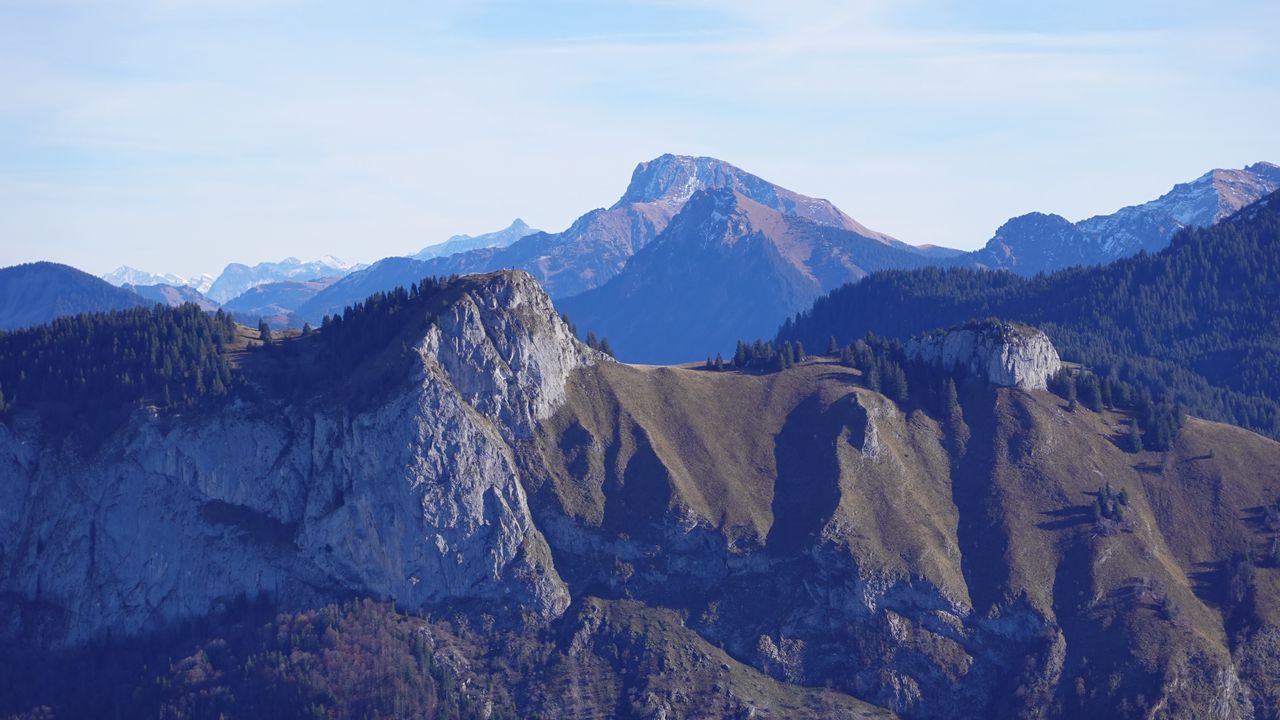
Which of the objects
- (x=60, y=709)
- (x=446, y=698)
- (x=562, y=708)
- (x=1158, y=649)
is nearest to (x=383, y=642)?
(x=446, y=698)

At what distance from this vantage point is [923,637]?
198 metres

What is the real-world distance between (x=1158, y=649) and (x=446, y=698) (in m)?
101

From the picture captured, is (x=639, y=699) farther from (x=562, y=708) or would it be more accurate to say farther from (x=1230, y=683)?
(x=1230, y=683)

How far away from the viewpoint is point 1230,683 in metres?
184

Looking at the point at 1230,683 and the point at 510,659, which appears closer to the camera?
the point at 1230,683

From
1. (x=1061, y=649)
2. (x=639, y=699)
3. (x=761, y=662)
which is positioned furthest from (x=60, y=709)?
(x=1061, y=649)

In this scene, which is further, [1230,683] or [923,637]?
[923,637]

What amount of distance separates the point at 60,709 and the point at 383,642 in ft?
152

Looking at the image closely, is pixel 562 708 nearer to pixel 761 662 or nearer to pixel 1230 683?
pixel 761 662

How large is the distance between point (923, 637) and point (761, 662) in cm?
2434

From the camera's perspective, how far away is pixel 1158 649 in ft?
614

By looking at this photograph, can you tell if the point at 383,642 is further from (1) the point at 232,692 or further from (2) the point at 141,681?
(2) the point at 141,681

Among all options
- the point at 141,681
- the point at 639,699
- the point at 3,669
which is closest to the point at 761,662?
the point at 639,699

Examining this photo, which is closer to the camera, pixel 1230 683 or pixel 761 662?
pixel 1230 683
